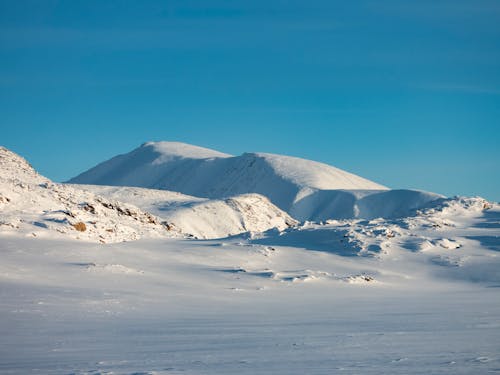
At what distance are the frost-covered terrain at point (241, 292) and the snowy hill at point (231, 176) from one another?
51.0 metres

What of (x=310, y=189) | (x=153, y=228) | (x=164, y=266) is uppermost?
(x=310, y=189)

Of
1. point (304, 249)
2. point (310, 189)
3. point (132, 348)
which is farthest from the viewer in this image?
point (310, 189)

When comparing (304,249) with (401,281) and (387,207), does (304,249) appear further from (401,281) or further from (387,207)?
(387,207)

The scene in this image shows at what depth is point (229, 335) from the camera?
11.2 metres

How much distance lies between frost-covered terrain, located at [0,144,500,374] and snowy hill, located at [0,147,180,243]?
4.0 inches

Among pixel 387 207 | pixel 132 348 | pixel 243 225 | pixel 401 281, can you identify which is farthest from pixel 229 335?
pixel 387 207

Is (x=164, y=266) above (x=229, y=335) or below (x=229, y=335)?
above

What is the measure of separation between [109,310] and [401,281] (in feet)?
45.7

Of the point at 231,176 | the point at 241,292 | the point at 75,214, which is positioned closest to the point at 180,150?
the point at 231,176

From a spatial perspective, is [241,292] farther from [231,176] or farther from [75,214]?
[231,176]

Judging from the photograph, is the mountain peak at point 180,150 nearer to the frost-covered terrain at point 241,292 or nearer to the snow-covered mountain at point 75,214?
the snow-covered mountain at point 75,214

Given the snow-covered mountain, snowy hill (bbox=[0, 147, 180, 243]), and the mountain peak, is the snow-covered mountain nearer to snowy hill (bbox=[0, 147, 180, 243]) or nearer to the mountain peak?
snowy hill (bbox=[0, 147, 180, 243])

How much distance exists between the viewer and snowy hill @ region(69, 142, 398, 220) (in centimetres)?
9106

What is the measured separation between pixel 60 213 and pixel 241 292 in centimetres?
1174
